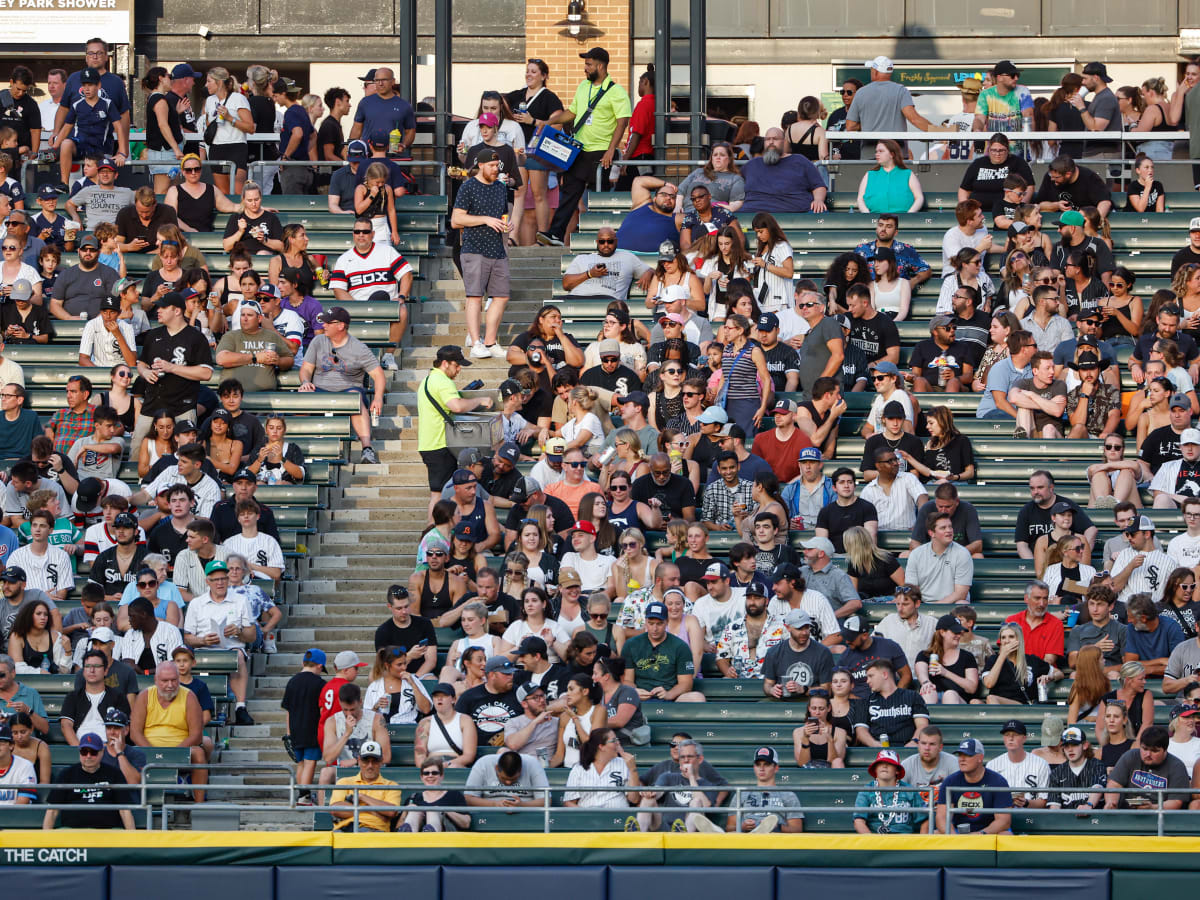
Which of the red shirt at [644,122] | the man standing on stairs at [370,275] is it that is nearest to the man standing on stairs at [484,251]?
the man standing on stairs at [370,275]

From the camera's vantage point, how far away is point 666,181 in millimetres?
20469

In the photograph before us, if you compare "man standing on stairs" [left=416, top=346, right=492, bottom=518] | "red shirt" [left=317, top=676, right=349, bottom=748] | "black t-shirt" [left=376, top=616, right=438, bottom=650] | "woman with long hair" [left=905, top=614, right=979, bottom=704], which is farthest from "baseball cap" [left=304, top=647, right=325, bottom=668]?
"woman with long hair" [left=905, top=614, right=979, bottom=704]

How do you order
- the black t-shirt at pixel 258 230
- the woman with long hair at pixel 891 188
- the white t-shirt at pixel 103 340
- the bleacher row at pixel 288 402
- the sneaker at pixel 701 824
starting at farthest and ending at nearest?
the woman with long hair at pixel 891 188 < the black t-shirt at pixel 258 230 < the white t-shirt at pixel 103 340 < the bleacher row at pixel 288 402 < the sneaker at pixel 701 824

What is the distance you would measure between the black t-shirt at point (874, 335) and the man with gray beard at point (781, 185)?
2739 mm

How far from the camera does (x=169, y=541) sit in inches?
612

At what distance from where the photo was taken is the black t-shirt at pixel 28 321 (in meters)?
18.7

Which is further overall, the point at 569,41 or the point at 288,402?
the point at 569,41

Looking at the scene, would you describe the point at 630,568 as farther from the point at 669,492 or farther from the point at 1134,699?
the point at 1134,699

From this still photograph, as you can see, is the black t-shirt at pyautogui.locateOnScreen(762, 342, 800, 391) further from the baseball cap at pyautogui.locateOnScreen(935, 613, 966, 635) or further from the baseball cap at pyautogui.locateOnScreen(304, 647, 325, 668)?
the baseball cap at pyautogui.locateOnScreen(304, 647, 325, 668)

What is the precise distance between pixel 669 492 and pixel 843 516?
1372 mm

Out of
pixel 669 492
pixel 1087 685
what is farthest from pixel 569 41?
pixel 1087 685

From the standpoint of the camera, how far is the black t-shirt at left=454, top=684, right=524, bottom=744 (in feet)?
45.4

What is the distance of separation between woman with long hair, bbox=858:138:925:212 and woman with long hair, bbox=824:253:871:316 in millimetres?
2035

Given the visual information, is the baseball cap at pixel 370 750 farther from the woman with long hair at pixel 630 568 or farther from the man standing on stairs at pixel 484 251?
the man standing on stairs at pixel 484 251
